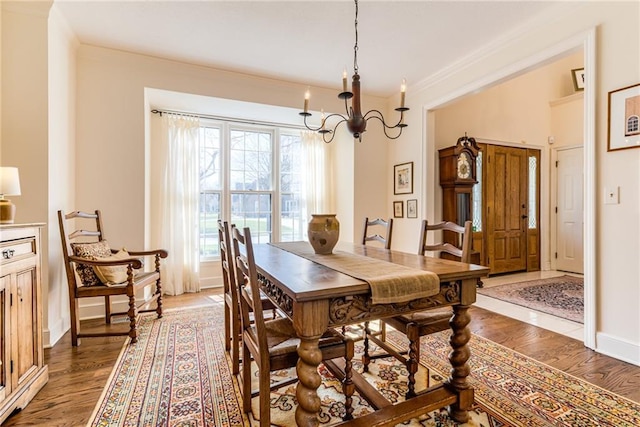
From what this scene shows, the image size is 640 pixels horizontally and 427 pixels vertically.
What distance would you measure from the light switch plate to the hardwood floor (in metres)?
1.14

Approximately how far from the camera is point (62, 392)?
6.04 ft

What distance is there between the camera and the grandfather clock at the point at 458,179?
4156mm

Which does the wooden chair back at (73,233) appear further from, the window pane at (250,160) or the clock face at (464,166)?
the clock face at (464,166)

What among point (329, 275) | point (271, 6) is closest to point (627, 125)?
point (329, 275)

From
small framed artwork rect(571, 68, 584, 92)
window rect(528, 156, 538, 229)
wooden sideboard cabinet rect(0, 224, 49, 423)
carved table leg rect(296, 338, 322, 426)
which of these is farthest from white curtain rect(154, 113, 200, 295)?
small framed artwork rect(571, 68, 584, 92)

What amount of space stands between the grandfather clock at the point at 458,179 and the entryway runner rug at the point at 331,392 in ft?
7.03

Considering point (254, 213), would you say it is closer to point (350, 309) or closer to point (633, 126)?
point (350, 309)

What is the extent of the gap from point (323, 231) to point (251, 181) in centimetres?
299

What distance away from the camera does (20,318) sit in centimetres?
172

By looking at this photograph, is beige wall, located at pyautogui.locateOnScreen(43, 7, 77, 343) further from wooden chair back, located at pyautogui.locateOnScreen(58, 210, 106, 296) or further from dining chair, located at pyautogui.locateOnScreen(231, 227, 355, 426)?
dining chair, located at pyautogui.locateOnScreen(231, 227, 355, 426)

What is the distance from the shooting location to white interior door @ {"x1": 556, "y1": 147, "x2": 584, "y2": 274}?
5.11 meters

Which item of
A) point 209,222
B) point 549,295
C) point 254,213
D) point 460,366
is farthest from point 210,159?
point 549,295

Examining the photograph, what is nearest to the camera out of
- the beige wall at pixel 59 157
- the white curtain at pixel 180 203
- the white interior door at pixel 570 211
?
the beige wall at pixel 59 157

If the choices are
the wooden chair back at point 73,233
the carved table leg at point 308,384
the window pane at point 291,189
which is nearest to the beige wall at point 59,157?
the wooden chair back at point 73,233
